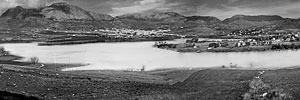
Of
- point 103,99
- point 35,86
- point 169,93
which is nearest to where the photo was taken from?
point 103,99

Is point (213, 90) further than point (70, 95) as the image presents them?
Yes

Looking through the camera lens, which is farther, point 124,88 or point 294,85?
point 124,88

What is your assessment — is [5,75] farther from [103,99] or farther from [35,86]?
[103,99]

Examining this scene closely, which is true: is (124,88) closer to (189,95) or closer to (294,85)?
(189,95)

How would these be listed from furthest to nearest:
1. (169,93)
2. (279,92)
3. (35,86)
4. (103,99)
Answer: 1. (169,93)
2. (35,86)
3. (103,99)
4. (279,92)

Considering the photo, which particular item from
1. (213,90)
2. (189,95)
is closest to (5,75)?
(189,95)

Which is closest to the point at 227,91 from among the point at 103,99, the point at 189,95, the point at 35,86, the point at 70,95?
the point at 189,95

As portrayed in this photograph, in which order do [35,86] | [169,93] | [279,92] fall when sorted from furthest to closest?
1. [169,93]
2. [35,86]
3. [279,92]

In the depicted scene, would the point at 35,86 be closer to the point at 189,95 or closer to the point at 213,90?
the point at 189,95
